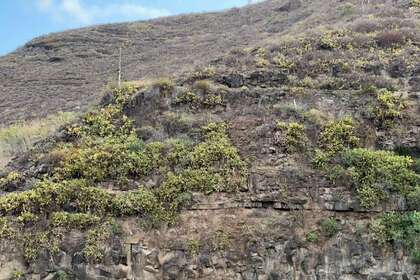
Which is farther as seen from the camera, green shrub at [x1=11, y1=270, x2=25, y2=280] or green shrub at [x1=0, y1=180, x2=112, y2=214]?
green shrub at [x1=0, y1=180, x2=112, y2=214]

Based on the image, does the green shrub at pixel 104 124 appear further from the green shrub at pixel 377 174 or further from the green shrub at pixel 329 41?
the green shrub at pixel 329 41

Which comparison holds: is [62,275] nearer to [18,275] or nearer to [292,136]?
[18,275]

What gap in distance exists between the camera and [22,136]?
2106 cm

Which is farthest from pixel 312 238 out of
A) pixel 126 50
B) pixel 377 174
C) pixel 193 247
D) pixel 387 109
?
pixel 126 50

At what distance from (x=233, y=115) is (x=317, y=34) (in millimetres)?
7159

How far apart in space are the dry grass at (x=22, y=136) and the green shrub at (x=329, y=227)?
992 cm

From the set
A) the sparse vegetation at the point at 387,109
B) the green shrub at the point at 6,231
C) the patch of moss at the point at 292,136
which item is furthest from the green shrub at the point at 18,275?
the sparse vegetation at the point at 387,109

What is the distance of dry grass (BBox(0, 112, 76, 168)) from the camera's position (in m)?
20.0

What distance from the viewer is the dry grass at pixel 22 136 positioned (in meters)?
20.0

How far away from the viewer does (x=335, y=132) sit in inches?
602

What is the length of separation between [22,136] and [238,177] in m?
10.2

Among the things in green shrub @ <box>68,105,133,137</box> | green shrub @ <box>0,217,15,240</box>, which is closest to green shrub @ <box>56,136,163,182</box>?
green shrub @ <box>68,105,133,137</box>

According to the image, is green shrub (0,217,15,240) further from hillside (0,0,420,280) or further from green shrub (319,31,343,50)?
green shrub (319,31,343,50)

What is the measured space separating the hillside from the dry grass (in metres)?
3.02
